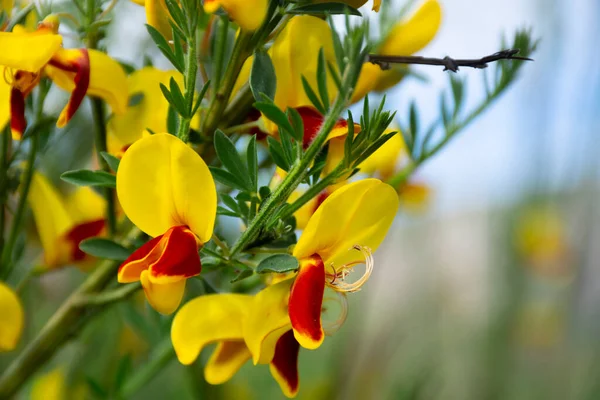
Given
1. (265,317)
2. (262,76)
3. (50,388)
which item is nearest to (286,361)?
(265,317)

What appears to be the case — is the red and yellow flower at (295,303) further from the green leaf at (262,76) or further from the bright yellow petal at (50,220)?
the bright yellow petal at (50,220)

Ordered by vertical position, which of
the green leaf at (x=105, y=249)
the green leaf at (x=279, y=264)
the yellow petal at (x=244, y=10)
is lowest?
the green leaf at (x=105, y=249)

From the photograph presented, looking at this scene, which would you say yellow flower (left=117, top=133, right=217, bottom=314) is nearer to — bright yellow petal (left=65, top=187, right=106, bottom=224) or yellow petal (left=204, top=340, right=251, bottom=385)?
yellow petal (left=204, top=340, right=251, bottom=385)

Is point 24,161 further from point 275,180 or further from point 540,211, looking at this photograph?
point 540,211

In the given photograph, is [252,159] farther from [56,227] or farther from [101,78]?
[56,227]

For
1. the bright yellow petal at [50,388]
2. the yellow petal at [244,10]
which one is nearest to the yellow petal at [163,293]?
the yellow petal at [244,10]

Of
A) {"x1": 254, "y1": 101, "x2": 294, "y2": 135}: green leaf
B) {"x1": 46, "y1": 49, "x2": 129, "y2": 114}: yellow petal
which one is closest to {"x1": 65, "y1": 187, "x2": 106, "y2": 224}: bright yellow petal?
{"x1": 46, "y1": 49, "x2": 129, "y2": 114}: yellow petal

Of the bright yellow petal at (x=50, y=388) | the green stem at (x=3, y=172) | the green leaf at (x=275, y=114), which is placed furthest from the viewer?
the bright yellow petal at (x=50, y=388)
